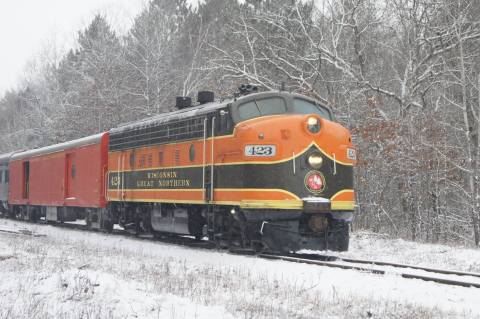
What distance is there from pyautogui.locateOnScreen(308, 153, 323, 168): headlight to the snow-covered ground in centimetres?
222

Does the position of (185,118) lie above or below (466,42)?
below

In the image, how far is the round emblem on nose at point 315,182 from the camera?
11.3 metres

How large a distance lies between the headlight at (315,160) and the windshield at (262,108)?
1228 mm

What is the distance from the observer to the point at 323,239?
37.8 feet

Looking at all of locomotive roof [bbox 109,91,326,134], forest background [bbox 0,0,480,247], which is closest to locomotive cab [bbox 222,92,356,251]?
locomotive roof [bbox 109,91,326,134]

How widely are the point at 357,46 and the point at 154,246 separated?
40.1 feet

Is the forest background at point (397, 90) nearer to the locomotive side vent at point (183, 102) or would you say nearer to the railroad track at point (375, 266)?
the locomotive side vent at point (183, 102)

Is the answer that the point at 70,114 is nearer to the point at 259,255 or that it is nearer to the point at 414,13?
the point at 414,13

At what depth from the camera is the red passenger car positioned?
18.9 metres

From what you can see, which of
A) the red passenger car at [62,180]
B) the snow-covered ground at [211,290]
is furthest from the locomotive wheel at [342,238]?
the red passenger car at [62,180]

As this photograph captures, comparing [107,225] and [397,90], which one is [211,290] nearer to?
[107,225]

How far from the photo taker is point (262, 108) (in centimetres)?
1198

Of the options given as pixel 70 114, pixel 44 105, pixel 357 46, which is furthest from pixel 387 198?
pixel 44 105

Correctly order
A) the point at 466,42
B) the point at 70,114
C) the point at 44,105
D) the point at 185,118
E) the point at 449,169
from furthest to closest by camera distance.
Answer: the point at 44,105 → the point at 70,114 → the point at 466,42 → the point at 449,169 → the point at 185,118
